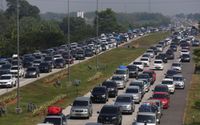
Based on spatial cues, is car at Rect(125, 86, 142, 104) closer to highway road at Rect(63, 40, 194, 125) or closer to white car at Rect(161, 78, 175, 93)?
highway road at Rect(63, 40, 194, 125)

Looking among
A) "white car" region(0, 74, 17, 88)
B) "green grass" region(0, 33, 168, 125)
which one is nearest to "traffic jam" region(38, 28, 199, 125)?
"green grass" region(0, 33, 168, 125)

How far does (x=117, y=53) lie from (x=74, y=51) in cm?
1444

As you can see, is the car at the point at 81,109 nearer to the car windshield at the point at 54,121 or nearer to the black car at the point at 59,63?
the car windshield at the point at 54,121

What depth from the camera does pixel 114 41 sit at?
133875 millimetres

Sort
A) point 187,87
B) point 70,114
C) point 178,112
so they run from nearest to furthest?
1. point 70,114
2. point 178,112
3. point 187,87

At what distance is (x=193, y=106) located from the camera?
4959cm

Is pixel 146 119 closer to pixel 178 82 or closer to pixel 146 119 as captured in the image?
pixel 146 119

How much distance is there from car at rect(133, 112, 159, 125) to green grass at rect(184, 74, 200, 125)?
164 inches

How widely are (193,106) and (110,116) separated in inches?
511

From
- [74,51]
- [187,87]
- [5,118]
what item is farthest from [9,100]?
[74,51]

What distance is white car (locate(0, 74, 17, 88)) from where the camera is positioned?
60.8m

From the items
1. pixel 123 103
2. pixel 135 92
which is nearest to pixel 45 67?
pixel 135 92

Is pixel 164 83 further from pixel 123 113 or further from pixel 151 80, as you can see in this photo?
pixel 123 113

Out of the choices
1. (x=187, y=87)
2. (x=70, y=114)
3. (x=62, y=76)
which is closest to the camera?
(x=70, y=114)
